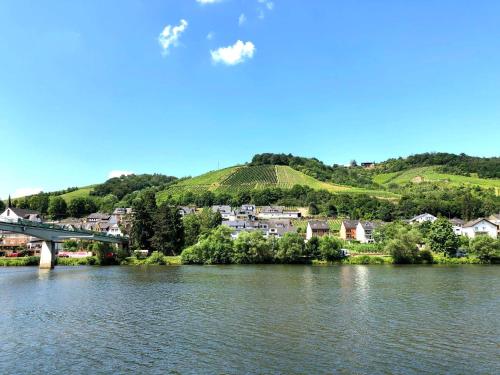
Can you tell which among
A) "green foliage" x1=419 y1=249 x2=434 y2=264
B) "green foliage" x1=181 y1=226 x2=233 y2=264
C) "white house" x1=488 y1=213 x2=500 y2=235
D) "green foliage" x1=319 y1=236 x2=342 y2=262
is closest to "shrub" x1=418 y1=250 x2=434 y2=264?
"green foliage" x1=419 y1=249 x2=434 y2=264

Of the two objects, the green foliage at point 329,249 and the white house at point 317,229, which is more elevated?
the white house at point 317,229

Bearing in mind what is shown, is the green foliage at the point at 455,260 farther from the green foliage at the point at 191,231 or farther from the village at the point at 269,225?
the green foliage at the point at 191,231

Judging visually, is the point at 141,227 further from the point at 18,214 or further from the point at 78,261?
the point at 18,214

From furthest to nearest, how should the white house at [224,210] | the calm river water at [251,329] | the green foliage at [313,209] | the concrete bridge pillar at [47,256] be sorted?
the green foliage at [313,209], the white house at [224,210], the concrete bridge pillar at [47,256], the calm river water at [251,329]

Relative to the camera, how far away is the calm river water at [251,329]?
2262cm

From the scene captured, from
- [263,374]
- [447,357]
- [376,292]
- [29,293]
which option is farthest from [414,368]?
[29,293]

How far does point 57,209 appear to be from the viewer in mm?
194000

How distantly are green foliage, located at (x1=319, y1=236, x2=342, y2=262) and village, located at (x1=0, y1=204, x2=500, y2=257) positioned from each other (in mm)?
5212

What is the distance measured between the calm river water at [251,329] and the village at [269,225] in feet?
178

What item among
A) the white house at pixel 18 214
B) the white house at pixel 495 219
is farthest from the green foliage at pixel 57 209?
the white house at pixel 495 219

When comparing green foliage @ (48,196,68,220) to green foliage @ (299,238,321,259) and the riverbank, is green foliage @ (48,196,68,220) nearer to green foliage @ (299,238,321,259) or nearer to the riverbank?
the riverbank

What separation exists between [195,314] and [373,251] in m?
79.1

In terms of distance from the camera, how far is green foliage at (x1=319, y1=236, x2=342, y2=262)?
95312 mm

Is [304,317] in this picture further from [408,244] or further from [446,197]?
[446,197]
